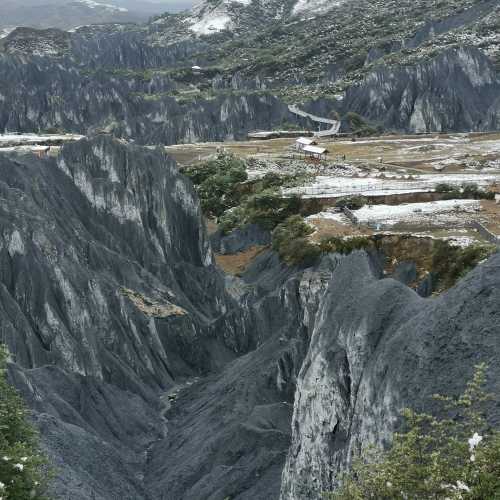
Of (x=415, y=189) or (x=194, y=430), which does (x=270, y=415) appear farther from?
(x=415, y=189)

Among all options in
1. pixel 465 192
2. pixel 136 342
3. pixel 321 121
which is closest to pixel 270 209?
pixel 465 192

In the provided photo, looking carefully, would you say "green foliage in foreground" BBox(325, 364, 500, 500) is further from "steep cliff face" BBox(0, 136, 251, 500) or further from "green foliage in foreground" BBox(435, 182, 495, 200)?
"green foliage in foreground" BBox(435, 182, 495, 200)

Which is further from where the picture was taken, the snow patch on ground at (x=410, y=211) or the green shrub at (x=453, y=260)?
the snow patch on ground at (x=410, y=211)

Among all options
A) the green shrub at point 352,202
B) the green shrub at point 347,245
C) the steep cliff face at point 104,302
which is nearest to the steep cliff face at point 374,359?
the steep cliff face at point 104,302

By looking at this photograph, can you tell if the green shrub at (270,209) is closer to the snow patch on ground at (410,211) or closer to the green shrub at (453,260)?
the snow patch on ground at (410,211)

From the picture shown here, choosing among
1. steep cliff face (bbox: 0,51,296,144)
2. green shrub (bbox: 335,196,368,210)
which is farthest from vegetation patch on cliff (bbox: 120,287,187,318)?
steep cliff face (bbox: 0,51,296,144)

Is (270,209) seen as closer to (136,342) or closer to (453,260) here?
(453,260)
